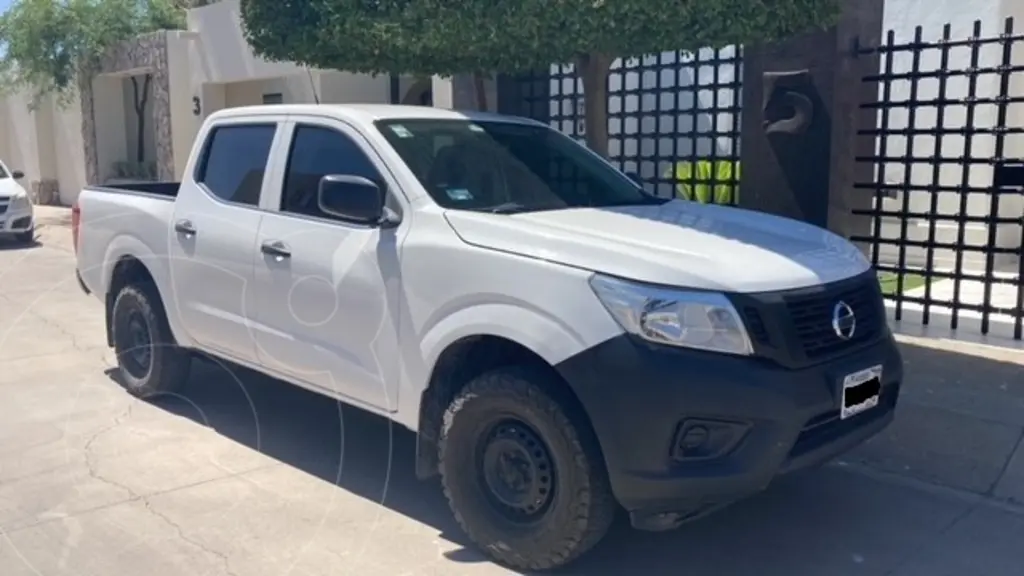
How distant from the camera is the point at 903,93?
11188 millimetres

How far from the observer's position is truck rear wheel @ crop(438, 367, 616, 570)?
3613 millimetres

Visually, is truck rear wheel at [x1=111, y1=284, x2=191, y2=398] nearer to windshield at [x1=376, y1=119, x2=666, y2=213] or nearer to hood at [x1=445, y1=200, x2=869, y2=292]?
windshield at [x1=376, y1=119, x2=666, y2=213]

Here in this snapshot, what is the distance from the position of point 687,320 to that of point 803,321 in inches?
20.0

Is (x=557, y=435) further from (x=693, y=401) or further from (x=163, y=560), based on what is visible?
(x=163, y=560)

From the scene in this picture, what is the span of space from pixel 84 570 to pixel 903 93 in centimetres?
1022

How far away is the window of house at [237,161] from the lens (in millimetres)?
5297

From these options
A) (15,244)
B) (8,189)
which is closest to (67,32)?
(8,189)

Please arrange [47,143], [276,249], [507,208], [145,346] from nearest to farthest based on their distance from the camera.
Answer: [507,208] → [276,249] → [145,346] → [47,143]

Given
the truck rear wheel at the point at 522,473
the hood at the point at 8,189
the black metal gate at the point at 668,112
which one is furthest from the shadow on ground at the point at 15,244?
the truck rear wheel at the point at 522,473

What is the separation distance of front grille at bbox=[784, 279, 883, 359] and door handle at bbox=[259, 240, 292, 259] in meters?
2.47

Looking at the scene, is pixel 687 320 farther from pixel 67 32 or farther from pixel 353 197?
pixel 67 32

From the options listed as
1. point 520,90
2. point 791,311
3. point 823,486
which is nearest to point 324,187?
point 791,311

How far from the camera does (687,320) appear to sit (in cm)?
349

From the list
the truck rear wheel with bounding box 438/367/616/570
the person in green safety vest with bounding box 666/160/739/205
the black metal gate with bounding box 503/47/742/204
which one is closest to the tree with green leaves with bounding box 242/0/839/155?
the black metal gate with bounding box 503/47/742/204
